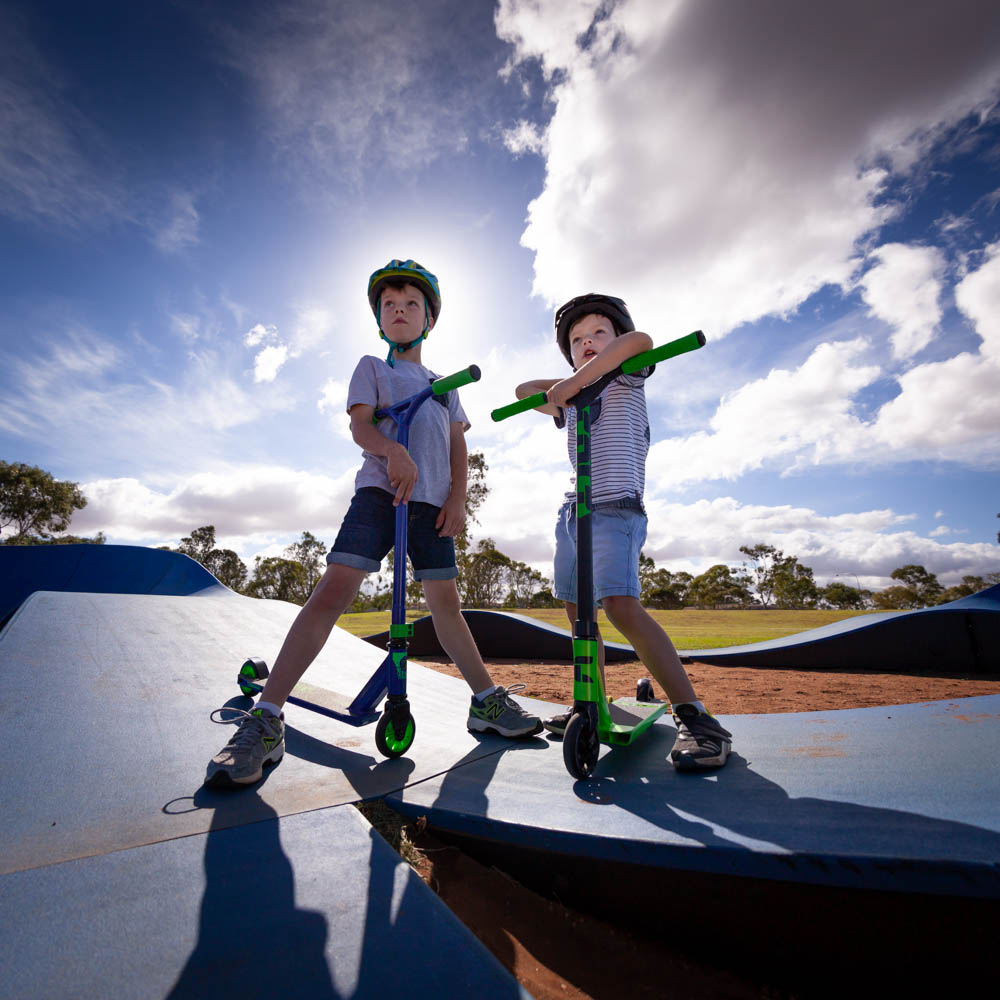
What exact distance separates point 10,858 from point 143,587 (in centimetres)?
892

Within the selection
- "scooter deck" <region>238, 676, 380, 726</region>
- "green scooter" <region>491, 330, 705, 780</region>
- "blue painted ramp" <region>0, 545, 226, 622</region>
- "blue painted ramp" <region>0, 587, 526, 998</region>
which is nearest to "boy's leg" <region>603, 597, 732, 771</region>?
"green scooter" <region>491, 330, 705, 780</region>

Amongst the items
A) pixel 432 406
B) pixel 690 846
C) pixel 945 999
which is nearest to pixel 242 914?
pixel 690 846

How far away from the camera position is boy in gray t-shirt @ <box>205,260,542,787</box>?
2059mm

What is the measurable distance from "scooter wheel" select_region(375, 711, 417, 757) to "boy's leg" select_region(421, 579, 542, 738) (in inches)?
16.6

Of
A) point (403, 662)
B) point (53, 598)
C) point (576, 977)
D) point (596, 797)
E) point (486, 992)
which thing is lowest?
point (576, 977)

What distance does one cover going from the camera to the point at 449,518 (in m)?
2.40

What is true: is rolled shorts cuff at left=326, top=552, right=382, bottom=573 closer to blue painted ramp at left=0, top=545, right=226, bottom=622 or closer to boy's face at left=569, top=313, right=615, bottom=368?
boy's face at left=569, top=313, right=615, bottom=368

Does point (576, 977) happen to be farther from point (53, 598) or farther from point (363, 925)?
point (53, 598)

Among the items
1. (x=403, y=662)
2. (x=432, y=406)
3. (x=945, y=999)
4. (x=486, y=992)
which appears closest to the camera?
(x=486, y=992)

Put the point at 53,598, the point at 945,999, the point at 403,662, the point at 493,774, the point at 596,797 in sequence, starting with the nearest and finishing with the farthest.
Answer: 1. the point at 945,999
2. the point at 596,797
3. the point at 493,774
4. the point at 403,662
5. the point at 53,598

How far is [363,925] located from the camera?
991 mm

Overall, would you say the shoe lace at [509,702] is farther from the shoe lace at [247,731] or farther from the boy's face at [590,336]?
the boy's face at [590,336]

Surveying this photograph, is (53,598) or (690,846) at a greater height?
(53,598)

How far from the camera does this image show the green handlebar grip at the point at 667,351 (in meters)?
1.69
